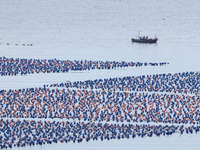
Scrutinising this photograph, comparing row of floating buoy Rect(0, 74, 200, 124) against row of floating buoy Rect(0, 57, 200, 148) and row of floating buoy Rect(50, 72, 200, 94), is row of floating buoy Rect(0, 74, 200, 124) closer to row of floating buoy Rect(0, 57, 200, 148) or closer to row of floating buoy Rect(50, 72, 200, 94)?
row of floating buoy Rect(0, 57, 200, 148)

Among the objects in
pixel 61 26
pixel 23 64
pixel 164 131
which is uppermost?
pixel 61 26

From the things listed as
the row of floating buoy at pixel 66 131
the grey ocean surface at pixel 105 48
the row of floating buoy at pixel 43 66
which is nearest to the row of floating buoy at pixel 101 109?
the row of floating buoy at pixel 66 131

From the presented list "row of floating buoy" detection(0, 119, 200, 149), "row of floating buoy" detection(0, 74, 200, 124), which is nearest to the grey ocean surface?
"row of floating buoy" detection(0, 119, 200, 149)

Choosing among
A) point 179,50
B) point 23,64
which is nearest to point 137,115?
point 23,64

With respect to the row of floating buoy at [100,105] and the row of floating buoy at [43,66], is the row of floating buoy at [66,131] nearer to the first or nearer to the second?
the row of floating buoy at [100,105]

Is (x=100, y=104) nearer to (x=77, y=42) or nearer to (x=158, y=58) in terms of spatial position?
(x=158, y=58)

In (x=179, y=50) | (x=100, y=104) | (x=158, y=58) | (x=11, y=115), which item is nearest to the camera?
(x=11, y=115)

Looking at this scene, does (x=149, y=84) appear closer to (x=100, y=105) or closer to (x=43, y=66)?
(x=100, y=105)
